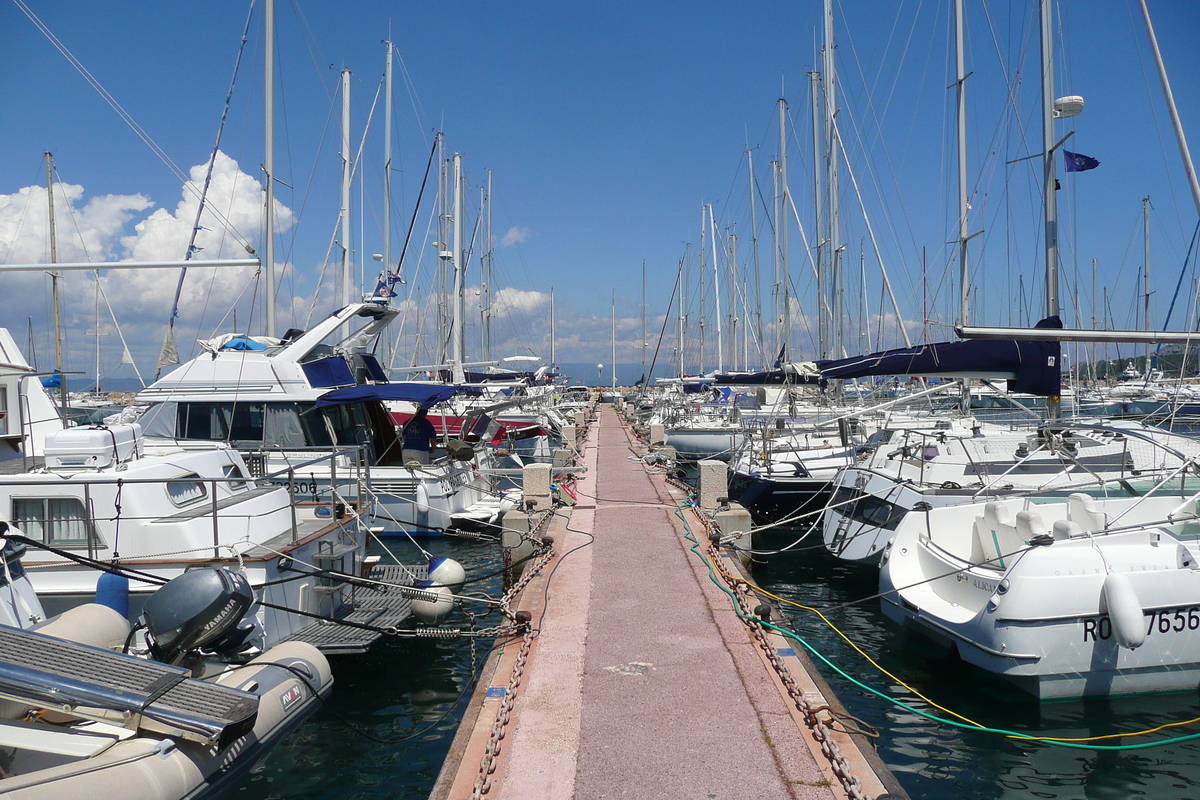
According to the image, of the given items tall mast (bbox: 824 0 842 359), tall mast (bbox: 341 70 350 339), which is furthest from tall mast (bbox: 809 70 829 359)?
tall mast (bbox: 341 70 350 339)

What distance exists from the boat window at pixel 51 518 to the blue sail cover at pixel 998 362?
43.7 ft

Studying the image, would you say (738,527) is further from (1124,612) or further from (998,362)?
(998,362)

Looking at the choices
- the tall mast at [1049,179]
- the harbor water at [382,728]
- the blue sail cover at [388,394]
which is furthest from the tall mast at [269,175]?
the tall mast at [1049,179]

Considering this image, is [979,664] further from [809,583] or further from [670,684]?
[809,583]

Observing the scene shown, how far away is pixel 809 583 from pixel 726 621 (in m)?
5.30

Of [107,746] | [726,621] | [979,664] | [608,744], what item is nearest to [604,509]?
[726,621]

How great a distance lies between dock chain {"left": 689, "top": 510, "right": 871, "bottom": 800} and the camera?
15.7 feet

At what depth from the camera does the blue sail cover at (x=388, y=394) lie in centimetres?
1430

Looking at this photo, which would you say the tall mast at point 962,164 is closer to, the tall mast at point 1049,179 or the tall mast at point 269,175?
the tall mast at point 1049,179

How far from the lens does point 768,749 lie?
17.4 feet

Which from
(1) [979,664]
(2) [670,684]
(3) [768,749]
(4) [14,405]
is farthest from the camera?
(4) [14,405]

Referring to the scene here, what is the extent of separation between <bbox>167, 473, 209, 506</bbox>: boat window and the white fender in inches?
364

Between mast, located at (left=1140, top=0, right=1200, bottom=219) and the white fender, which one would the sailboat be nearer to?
the white fender

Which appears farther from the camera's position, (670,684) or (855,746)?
(670,684)
